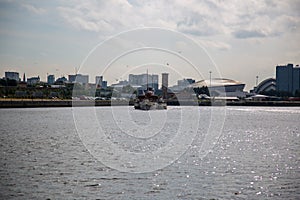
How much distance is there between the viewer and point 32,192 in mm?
18484

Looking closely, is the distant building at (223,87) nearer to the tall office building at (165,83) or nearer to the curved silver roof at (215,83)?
the curved silver roof at (215,83)

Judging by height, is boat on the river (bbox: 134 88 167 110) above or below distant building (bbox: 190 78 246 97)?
below

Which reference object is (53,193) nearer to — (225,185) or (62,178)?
(62,178)

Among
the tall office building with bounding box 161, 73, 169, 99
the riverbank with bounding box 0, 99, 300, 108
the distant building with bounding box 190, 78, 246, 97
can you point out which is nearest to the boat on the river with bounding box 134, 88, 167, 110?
the riverbank with bounding box 0, 99, 300, 108

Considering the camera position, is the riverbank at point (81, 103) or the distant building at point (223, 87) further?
the distant building at point (223, 87)

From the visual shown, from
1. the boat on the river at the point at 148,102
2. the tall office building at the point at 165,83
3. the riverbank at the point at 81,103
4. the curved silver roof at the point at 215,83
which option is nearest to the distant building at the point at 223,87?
the curved silver roof at the point at 215,83

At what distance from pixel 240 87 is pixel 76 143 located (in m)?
165

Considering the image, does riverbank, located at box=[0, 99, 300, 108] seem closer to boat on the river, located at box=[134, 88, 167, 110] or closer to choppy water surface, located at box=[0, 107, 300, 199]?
boat on the river, located at box=[134, 88, 167, 110]

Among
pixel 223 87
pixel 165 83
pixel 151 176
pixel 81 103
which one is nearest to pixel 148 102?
pixel 81 103

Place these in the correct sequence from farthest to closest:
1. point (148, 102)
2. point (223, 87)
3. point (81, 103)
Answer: point (223, 87), point (81, 103), point (148, 102)

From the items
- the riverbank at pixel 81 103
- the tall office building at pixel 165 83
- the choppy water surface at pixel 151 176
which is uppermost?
the tall office building at pixel 165 83

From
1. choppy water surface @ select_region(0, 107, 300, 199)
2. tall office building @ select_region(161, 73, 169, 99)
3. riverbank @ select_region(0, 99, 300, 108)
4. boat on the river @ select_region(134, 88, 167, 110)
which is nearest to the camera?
choppy water surface @ select_region(0, 107, 300, 199)

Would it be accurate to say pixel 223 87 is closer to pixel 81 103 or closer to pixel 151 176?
pixel 81 103

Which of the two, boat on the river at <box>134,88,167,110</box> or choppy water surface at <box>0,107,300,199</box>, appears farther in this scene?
boat on the river at <box>134,88,167,110</box>
